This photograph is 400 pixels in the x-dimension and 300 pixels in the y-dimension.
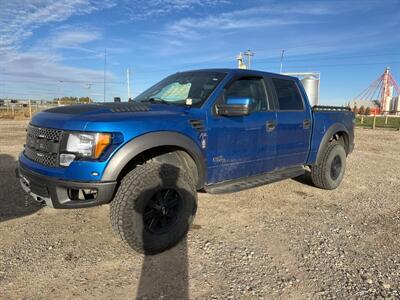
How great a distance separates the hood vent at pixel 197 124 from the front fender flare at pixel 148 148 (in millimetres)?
170

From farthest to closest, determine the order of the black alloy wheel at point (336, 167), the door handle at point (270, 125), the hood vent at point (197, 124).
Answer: the black alloy wheel at point (336, 167), the door handle at point (270, 125), the hood vent at point (197, 124)

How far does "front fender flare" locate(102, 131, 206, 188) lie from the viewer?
3.10 meters

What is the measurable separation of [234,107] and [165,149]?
90cm

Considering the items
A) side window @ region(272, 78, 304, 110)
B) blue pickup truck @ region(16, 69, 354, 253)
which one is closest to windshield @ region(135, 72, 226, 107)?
blue pickup truck @ region(16, 69, 354, 253)

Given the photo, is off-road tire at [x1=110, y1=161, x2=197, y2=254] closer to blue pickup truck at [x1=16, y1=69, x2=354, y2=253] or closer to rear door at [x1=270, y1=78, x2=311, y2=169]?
blue pickup truck at [x1=16, y1=69, x2=354, y2=253]

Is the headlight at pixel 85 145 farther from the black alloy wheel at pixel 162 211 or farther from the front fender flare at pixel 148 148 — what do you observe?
the black alloy wheel at pixel 162 211

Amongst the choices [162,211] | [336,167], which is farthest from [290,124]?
[162,211]

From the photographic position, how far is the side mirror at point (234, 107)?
12.6 ft

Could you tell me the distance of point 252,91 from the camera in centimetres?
464

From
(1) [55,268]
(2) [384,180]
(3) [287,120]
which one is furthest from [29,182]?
(2) [384,180]

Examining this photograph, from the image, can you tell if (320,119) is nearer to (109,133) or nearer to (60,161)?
(109,133)

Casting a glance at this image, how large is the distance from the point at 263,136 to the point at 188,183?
142 cm

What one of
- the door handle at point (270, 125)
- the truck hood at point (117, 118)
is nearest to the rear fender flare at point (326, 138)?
the door handle at point (270, 125)

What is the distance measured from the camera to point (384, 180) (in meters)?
7.05
